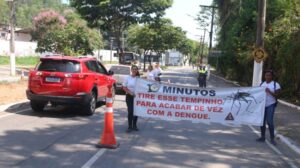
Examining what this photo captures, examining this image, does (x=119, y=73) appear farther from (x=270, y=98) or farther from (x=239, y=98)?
(x=270, y=98)

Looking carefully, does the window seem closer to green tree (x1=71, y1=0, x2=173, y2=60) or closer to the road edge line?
the road edge line

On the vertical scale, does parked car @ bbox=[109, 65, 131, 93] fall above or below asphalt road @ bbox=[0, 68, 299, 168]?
above

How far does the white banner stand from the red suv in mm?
2609

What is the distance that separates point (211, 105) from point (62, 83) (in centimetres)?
448

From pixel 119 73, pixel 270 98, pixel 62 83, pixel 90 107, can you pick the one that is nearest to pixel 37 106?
pixel 62 83

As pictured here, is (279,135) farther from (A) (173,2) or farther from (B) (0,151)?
(A) (173,2)

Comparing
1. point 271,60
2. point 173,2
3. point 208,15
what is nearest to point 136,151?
point 271,60

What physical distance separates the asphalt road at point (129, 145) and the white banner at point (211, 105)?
0.49 m

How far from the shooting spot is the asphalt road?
8.16m

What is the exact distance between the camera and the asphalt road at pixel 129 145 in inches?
321

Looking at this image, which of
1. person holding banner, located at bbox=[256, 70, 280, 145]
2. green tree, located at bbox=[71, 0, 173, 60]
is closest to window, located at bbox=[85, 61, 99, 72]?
person holding banner, located at bbox=[256, 70, 280, 145]

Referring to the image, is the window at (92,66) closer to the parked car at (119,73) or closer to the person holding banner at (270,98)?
the person holding banner at (270,98)

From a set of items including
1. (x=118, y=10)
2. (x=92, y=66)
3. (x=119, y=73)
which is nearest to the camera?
(x=92, y=66)

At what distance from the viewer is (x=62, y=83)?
1340 cm
